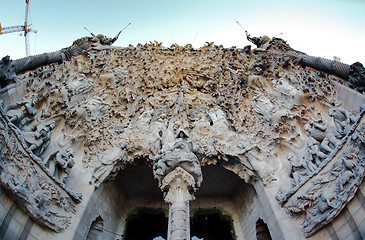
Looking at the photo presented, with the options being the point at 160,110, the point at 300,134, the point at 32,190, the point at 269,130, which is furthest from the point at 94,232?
the point at 300,134

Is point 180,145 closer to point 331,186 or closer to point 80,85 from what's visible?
point 331,186

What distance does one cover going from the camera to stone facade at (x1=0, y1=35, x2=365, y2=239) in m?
4.18

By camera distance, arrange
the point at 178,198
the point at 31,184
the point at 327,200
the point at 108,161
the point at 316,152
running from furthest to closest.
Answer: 1. the point at 108,161
2. the point at 316,152
3. the point at 178,198
4. the point at 31,184
5. the point at 327,200

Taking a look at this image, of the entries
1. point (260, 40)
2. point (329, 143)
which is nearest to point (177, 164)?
point (329, 143)

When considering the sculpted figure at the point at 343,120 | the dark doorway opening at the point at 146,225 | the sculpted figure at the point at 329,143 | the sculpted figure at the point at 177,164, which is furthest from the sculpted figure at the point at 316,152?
the dark doorway opening at the point at 146,225

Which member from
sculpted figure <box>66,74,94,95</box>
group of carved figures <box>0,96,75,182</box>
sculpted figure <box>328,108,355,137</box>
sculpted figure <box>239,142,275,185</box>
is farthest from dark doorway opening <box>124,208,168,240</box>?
sculpted figure <box>328,108,355,137</box>

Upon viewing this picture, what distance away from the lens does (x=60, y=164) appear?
16.8 ft

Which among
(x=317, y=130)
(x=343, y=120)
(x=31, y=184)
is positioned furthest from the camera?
(x=317, y=130)

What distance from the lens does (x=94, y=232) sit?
5.93 m

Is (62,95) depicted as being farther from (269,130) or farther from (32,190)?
(269,130)

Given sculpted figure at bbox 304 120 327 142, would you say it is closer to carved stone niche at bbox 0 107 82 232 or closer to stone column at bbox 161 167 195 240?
stone column at bbox 161 167 195 240

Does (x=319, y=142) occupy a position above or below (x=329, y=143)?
above

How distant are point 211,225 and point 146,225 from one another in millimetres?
Result: 2013

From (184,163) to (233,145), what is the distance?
1.97 meters
